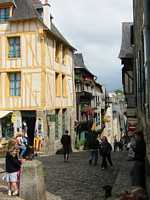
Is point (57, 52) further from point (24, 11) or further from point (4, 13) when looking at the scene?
point (4, 13)

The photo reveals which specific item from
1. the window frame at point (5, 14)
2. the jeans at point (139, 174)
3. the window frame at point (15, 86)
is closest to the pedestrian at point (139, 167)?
the jeans at point (139, 174)

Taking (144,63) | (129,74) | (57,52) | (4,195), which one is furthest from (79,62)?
(144,63)

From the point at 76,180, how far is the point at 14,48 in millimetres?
13759

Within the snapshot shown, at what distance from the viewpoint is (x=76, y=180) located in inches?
511

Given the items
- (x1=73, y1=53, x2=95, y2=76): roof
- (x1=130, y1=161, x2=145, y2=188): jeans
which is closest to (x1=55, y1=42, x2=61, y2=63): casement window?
(x1=73, y1=53, x2=95, y2=76): roof

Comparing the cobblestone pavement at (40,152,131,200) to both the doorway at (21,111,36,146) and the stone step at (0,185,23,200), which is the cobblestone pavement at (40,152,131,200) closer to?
the stone step at (0,185,23,200)

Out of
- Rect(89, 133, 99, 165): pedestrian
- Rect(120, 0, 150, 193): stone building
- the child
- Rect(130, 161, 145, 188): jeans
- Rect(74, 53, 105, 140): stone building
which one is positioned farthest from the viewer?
Rect(74, 53, 105, 140): stone building

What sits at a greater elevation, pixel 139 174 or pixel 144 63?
pixel 144 63

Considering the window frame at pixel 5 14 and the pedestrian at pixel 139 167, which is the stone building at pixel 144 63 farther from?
the window frame at pixel 5 14

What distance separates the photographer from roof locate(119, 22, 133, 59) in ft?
71.5

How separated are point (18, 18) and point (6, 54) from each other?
202 centimetres

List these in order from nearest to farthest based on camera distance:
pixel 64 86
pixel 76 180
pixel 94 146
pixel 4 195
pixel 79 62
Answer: pixel 4 195, pixel 76 180, pixel 94 146, pixel 64 86, pixel 79 62

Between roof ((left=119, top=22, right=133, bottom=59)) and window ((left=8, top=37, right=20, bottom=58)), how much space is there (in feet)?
18.4

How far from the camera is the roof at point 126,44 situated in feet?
71.5
